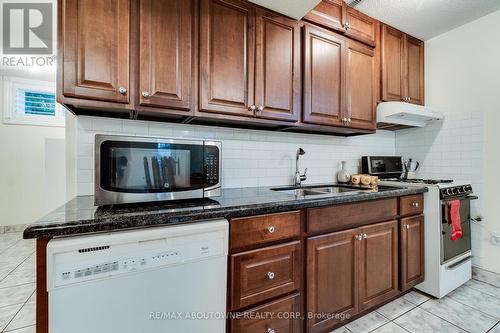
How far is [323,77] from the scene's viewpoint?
1.85 meters

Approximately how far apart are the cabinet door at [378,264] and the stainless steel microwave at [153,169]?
3.67ft

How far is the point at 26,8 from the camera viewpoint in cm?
204

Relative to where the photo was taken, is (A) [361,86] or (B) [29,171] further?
(B) [29,171]

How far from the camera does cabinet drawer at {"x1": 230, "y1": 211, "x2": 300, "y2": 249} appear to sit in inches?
44.4

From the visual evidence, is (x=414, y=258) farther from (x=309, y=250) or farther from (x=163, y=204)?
(x=163, y=204)

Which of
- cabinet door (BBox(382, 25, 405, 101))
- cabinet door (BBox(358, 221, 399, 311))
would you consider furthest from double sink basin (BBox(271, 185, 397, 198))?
cabinet door (BBox(382, 25, 405, 101))

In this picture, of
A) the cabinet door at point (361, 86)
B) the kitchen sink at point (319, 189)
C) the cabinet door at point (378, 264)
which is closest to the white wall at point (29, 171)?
the kitchen sink at point (319, 189)

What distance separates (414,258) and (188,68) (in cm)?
224

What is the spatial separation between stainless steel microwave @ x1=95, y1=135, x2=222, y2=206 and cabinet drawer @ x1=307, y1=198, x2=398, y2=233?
0.61m

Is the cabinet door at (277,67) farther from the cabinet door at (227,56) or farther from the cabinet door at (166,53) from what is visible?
the cabinet door at (166,53)

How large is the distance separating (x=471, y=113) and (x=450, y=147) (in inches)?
14.3

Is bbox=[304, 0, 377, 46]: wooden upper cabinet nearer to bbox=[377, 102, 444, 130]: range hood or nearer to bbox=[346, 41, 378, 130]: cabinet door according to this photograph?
bbox=[346, 41, 378, 130]: cabinet door

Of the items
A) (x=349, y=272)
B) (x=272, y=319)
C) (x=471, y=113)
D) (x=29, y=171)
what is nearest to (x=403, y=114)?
(x=471, y=113)

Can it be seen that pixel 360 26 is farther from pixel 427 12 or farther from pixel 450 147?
pixel 450 147
